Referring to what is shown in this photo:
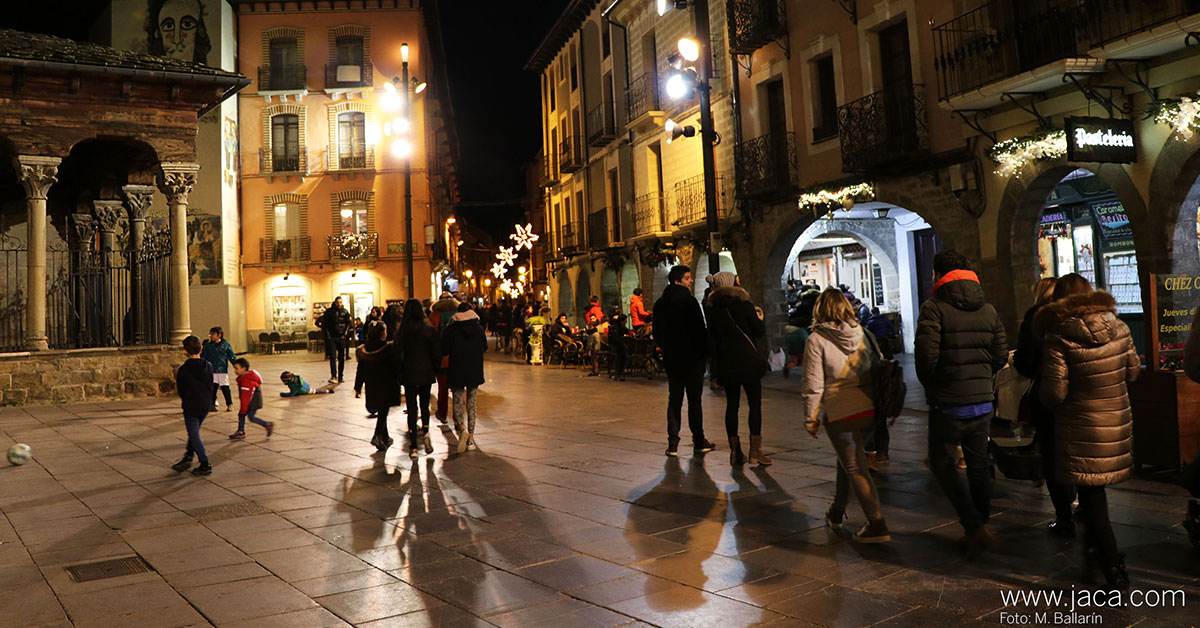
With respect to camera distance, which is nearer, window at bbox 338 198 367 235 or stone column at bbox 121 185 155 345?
stone column at bbox 121 185 155 345

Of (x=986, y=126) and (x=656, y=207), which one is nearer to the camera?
(x=986, y=126)

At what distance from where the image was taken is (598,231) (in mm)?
28844

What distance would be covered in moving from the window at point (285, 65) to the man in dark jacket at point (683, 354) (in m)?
31.1

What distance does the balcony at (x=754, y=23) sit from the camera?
17.4 meters

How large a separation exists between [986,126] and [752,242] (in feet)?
21.5

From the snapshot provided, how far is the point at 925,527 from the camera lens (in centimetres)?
534

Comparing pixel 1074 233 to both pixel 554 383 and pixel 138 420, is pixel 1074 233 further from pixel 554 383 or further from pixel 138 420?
pixel 138 420

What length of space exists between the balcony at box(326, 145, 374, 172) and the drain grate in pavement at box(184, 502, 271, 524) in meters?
30.4

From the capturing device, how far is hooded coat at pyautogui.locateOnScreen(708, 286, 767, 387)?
7902 millimetres

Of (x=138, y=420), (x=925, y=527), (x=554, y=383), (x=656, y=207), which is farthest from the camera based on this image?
(x=656, y=207)

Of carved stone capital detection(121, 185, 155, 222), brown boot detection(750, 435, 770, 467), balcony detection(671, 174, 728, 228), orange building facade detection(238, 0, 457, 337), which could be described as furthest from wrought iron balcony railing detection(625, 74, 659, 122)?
brown boot detection(750, 435, 770, 467)

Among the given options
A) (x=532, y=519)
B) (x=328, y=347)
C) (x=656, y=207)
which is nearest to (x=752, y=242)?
(x=656, y=207)
